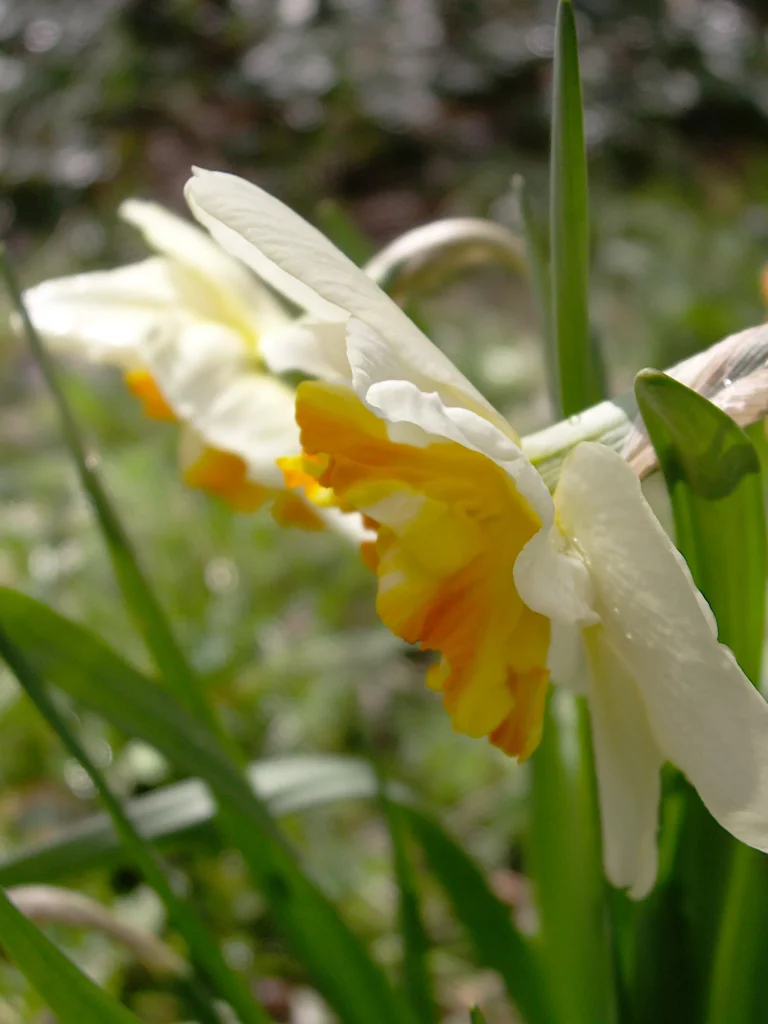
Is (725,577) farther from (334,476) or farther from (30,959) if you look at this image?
(30,959)

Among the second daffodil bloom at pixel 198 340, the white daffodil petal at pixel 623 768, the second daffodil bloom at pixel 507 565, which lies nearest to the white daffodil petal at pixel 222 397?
the second daffodil bloom at pixel 198 340

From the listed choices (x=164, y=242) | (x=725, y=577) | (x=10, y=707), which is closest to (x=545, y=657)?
(x=725, y=577)

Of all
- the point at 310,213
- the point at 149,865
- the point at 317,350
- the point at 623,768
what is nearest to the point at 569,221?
the point at 317,350

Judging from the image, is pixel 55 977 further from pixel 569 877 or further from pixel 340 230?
pixel 340 230

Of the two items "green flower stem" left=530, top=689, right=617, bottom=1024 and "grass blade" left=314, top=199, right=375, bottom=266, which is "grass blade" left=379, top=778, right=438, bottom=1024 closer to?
"green flower stem" left=530, top=689, right=617, bottom=1024

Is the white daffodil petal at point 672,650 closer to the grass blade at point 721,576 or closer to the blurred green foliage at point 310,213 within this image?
the grass blade at point 721,576

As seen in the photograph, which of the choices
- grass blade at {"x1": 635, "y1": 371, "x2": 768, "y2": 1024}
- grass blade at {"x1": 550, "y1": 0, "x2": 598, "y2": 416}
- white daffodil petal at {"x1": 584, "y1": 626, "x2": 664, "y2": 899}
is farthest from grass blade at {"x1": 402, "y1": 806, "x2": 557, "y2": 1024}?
grass blade at {"x1": 550, "y1": 0, "x2": 598, "y2": 416}
